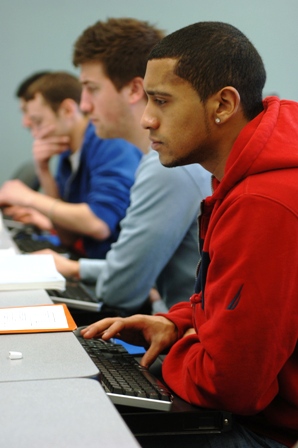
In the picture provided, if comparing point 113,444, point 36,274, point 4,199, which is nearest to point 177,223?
point 36,274

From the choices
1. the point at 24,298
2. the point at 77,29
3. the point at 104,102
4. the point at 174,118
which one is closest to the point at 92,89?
the point at 104,102

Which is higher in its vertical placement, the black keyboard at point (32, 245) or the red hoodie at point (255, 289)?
the red hoodie at point (255, 289)

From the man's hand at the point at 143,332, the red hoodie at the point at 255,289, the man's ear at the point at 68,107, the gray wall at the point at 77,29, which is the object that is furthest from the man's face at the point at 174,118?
the gray wall at the point at 77,29

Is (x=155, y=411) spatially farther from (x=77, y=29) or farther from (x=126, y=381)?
(x=77, y=29)

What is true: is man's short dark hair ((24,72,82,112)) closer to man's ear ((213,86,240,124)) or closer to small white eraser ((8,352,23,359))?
man's ear ((213,86,240,124))

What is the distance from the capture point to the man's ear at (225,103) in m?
1.28

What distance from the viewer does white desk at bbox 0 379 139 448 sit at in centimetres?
82

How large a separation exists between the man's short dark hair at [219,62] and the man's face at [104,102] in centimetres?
105

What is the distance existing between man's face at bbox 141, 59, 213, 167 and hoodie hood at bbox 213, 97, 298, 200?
10cm

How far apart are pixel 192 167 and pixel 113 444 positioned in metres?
1.16

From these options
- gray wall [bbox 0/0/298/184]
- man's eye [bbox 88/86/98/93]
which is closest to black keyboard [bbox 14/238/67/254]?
man's eye [bbox 88/86/98/93]

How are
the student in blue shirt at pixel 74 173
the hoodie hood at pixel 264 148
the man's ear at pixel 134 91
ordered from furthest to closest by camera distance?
the student in blue shirt at pixel 74 173 < the man's ear at pixel 134 91 < the hoodie hood at pixel 264 148

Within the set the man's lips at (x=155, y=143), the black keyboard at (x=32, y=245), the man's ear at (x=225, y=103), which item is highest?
the man's ear at (x=225, y=103)

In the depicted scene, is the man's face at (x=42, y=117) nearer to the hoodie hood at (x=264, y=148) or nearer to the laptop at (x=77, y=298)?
the laptop at (x=77, y=298)
